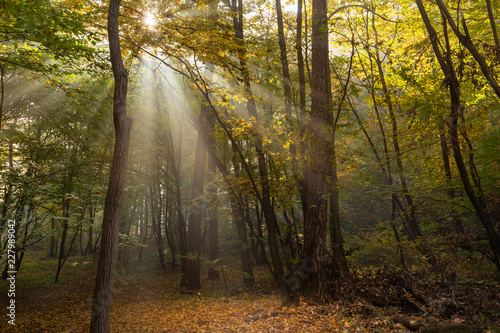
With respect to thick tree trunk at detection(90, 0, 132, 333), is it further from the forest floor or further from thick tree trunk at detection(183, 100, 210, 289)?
thick tree trunk at detection(183, 100, 210, 289)

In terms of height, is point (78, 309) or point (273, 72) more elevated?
point (273, 72)

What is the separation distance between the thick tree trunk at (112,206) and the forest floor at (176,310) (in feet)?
8.22

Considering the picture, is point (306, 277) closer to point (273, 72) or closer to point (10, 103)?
point (273, 72)

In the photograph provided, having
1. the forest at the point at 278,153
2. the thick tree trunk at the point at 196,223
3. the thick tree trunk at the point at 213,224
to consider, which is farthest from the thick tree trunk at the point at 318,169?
the thick tree trunk at the point at 196,223

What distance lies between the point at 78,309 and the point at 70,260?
13.6m

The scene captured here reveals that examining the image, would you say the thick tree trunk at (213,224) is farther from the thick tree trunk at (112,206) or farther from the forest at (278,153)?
the thick tree trunk at (112,206)

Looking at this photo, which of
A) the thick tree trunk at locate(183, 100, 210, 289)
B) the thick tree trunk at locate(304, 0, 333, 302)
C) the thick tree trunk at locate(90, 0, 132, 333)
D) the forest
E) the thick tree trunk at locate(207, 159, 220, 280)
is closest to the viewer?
the thick tree trunk at locate(90, 0, 132, 333)

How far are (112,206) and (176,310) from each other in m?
5.73

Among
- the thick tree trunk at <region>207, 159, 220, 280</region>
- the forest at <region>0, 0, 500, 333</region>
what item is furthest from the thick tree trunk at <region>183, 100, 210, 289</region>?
the thick tree trunk at <region>207, 159, 220, 280</region>

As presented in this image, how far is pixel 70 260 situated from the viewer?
2061 centimetres

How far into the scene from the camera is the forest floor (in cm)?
525

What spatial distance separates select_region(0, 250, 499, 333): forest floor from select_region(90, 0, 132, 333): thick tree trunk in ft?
8.22

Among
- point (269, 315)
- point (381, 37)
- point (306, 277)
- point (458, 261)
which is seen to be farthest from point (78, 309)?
point (381, 37)

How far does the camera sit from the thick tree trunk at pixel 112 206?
13.9 feet
